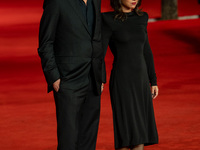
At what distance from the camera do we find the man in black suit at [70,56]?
3.34 metres

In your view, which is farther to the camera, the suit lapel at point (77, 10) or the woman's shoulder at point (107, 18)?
the woman's shoulder at point (107, 18)

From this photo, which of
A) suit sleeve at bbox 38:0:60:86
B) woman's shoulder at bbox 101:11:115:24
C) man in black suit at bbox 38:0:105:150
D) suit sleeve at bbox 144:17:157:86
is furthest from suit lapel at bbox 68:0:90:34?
suit sleeve at bbox 144:17:157:86

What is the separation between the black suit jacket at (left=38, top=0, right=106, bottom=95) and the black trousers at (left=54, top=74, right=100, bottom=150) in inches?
2.5

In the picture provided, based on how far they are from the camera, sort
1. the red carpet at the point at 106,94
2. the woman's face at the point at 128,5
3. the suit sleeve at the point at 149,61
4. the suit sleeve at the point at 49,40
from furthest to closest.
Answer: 1. the red carpet at the point at 106,94
2. the suit sleeve at the point at 149,61
3. the woman's face at the point at 128,5
4. the suit sleeve at the point at 49,40

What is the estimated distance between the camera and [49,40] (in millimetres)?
3330

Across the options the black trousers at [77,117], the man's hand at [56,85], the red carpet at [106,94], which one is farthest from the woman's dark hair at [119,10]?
the red carpet at [106,94]

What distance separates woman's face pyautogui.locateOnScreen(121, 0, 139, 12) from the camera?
3707 mm

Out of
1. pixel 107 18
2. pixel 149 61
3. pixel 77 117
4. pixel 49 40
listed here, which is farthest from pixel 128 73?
pixel 49 40

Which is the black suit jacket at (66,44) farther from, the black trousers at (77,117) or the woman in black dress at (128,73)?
the woman in black dress at (128,73)

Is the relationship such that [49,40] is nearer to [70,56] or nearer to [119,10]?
[70,56]

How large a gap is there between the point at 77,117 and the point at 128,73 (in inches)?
21.8

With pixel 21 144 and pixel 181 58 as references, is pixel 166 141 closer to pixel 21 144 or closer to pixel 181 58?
pixel 21 144

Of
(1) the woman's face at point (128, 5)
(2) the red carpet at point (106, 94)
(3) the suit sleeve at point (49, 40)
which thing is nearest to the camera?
(3) the suit sleeve at point (49, 40)

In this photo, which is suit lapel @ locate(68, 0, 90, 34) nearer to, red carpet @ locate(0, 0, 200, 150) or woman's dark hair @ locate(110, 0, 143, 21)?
woman's dark hair @ locate(110, 0, 143, 21)
